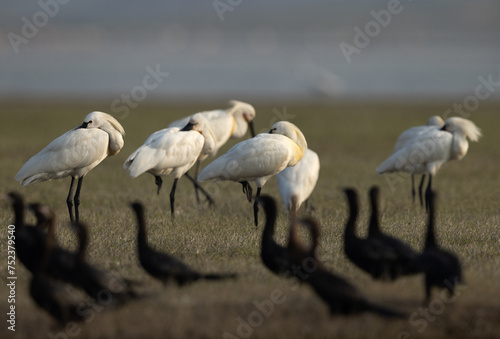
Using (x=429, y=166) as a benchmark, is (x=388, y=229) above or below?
below

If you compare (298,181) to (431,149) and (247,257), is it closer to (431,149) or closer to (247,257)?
(247,257)

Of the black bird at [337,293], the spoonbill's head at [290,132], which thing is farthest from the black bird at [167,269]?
the spoonbill's head at [290,132]

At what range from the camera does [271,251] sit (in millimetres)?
5836

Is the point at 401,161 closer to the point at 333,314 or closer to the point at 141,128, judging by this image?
the point at 333,314

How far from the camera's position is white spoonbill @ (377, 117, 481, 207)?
34.5 feet

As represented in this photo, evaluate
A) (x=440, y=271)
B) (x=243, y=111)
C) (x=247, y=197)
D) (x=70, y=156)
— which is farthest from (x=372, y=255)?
(x=243, y=111)

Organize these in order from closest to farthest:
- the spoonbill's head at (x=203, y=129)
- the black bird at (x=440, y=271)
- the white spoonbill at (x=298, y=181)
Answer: the black bird at (x=440, y=271)
the white spoonbill at (x=298, y=181)
the spoonbill's head at (x=203, y=129)

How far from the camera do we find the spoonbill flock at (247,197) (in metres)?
5.03

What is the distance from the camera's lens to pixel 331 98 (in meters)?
88.0

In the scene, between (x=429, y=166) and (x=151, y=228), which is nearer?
(x=151, y=228)

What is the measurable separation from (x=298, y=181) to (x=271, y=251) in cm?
310

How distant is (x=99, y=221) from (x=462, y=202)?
5752 mm

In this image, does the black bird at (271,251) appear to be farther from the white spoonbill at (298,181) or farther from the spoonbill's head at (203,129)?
the spoonbill's head at (203,129)

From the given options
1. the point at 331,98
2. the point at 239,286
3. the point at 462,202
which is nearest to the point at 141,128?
the point at 462,202
